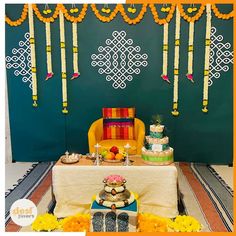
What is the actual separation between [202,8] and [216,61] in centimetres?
89

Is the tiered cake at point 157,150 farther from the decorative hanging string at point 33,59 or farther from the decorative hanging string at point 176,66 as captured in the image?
the decorative hanging string at point 33,59

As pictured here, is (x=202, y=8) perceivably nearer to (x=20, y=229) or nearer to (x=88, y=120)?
(x=88, y=120)

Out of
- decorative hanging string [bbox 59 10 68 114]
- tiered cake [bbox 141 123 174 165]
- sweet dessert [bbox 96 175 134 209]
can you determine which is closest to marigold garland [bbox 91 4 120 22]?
decorative hanging string [bbox 59 10 68 114]

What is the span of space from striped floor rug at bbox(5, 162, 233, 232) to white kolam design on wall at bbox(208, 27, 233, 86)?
1.65 m

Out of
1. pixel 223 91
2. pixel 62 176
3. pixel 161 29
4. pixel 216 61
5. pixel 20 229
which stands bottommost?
pixel 20 229

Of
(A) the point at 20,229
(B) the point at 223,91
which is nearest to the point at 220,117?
(B) the point at 223,91

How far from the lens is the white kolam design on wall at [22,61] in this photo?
226 inches

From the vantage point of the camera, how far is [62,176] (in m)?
3.90

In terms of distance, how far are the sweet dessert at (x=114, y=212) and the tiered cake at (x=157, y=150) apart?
2.31ft

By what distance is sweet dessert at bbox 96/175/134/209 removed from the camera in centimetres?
331

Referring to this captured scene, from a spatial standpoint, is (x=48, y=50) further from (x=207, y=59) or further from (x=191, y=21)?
(x=207, y=59)

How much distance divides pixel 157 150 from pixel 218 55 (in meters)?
2.47

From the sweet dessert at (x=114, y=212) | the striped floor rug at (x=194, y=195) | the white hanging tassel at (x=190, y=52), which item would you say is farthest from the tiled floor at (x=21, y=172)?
the sweet dessert at (x=114, y=212)

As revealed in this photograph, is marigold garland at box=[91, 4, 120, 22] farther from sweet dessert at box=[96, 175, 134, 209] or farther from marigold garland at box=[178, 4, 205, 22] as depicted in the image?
sweet dessert at box=[96, 175, 134, 209]
